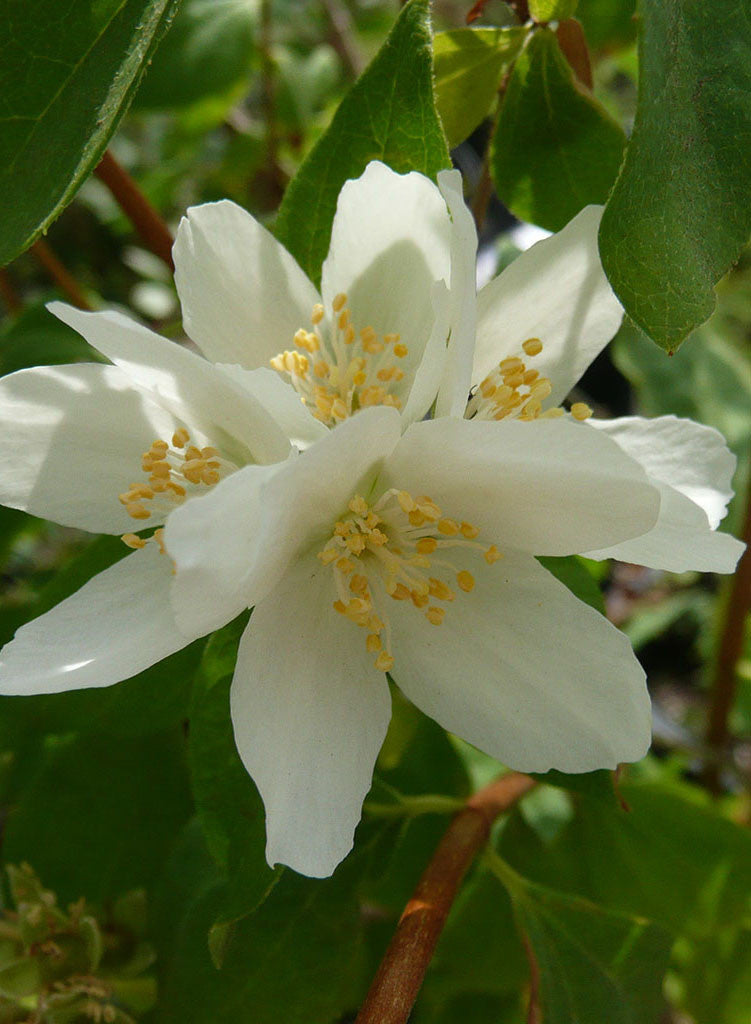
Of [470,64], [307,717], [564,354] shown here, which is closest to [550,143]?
[470,64]

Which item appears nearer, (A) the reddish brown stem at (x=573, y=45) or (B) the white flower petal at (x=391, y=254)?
(B) the white flower petal at (x=391, y=254)

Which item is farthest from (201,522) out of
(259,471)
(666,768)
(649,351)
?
(666,768)

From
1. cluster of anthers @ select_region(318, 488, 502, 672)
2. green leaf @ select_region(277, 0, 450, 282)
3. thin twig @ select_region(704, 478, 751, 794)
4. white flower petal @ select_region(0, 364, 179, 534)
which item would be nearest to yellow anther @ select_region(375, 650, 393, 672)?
cluster of anthers @ select_region(318, 488, 502, 672)

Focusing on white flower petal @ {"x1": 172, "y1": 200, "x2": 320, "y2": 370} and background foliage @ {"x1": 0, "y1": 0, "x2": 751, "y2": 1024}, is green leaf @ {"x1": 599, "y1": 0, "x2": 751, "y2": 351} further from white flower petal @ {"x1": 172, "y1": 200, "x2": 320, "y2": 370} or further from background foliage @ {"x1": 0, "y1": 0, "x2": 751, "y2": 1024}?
white flower petal @ {"x1": 172, "y1": 200, "x2": 320, "y2": 370}

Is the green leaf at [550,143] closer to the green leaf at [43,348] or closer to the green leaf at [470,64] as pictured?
the green leaf at [470,64]

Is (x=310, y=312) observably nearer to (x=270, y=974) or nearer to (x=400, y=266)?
(x=400, y=266)

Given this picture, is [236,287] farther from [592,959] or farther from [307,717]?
[592,959]

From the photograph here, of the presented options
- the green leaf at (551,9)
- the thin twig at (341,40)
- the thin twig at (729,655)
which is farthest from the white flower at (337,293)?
the thin twig at (341,40)

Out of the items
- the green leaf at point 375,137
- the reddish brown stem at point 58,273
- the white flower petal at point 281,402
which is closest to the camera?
the white flower petal at point 281,402
